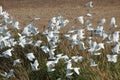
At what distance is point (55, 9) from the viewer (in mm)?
11805

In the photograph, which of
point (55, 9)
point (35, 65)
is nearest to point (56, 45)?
point (35, 65)

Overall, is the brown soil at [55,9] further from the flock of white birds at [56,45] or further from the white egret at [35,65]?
the white egret at [35,65]

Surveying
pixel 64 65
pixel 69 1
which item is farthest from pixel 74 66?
pixel 69 1

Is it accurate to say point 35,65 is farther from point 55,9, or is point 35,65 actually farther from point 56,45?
point 55,9

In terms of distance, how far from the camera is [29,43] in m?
6.79

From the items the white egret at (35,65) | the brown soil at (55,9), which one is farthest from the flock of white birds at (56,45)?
the brown soil at (55,9)

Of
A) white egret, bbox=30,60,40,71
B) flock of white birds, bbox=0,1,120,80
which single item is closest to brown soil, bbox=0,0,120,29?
flock of white birds, bbox=0,1,120,80

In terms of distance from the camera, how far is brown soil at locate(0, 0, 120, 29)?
1060 cm

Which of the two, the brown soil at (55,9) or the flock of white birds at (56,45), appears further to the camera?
the brown soil at (55,9)

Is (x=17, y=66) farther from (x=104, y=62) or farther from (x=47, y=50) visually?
(x=104, y=62)

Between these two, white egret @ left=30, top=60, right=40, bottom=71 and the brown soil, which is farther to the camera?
the brown soil

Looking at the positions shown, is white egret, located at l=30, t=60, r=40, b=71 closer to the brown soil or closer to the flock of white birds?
the flock of white birds

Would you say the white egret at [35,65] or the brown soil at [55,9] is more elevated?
the brown soil at [55,9]

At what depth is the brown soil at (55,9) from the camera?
10.6 metres
